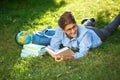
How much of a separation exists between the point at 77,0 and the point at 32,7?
3.88ft

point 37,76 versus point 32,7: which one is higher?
point 37,76

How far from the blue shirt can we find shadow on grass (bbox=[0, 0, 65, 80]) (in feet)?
2.47

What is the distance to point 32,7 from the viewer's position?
8.73m

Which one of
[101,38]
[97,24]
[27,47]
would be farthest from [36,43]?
[97,24]

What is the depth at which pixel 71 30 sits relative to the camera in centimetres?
565

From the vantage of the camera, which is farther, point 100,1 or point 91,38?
point 100,1

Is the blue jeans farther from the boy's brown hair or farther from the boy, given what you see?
the boy's brown hair

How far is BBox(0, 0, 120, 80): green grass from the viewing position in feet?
A: 17.1

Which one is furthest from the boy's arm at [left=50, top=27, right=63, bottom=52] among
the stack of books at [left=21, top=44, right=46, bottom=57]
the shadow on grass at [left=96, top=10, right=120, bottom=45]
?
the shadow on grass at [left=96, top=10, right=120, bottom=45]

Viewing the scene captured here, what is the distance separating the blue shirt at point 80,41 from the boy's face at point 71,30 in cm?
9

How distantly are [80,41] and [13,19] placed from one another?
2662 mm

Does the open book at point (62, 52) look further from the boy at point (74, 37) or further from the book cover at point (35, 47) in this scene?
the book cover at point (35, 47)

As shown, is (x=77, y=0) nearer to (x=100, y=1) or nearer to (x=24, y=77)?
(x=100, y=1)

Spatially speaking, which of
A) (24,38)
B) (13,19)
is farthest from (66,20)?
(13,19)
